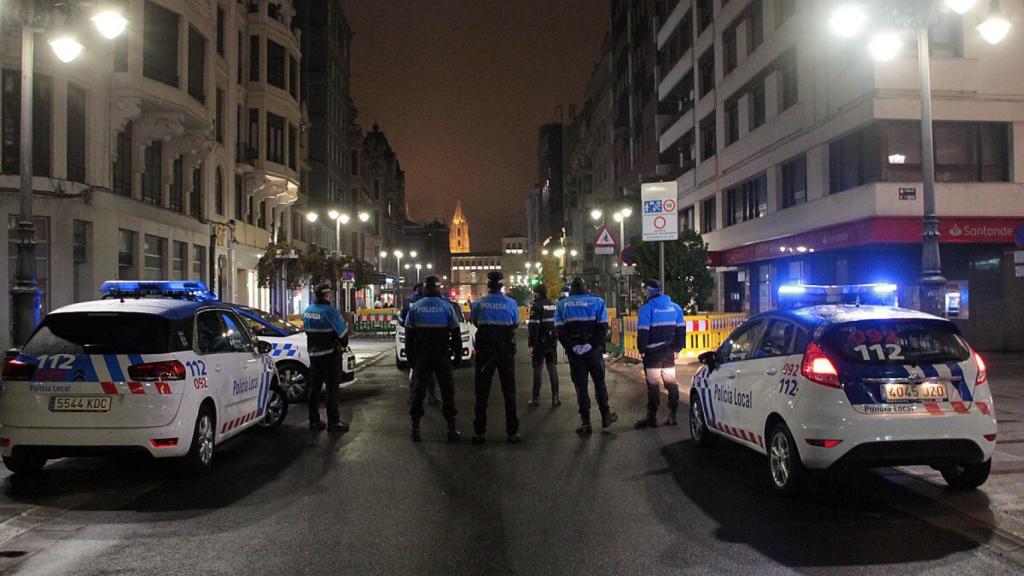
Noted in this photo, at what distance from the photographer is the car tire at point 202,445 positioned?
736 cm

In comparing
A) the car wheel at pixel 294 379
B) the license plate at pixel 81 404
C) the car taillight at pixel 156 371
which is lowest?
the car wheel at pixel 294 379

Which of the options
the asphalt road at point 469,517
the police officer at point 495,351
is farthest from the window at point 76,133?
the police officer at point 495,351

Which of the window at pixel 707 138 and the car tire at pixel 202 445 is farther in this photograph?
the window at pixel 707 138

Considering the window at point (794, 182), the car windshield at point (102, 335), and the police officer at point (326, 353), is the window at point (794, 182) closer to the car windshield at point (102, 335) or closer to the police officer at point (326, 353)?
the police officer at point (326, 353)

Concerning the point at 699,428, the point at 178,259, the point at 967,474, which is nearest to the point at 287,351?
the point at 699,428

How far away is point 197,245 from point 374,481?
23891 mm

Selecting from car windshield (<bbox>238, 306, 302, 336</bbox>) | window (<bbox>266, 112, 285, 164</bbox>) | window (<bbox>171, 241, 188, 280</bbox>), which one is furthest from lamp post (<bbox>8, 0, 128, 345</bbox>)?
window (<bbox>266, 112, 285, 164</bbox>)

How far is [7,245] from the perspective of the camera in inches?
750

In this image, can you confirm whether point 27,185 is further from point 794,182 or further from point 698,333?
point 794,182

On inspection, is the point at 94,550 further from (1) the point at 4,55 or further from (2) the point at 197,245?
(2) the point at 197,245

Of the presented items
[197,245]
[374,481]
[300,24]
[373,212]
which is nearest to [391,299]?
[373,212]

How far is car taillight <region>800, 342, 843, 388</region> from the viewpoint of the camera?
20.2 feet

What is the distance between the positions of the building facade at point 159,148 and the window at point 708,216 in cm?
1935

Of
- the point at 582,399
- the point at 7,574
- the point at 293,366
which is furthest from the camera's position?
the point at 293,366
